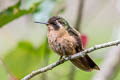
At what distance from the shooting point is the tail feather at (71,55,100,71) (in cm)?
411

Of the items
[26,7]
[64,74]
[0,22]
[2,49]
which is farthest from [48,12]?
[2,49]

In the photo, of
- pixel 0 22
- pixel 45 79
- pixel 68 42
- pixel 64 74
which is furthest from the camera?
pixel 64 74

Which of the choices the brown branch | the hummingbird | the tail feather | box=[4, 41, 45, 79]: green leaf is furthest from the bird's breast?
the brown branch

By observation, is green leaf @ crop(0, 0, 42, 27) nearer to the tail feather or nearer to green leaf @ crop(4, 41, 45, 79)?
the tail feather

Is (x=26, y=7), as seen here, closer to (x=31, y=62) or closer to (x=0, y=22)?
(x=0, y=22)

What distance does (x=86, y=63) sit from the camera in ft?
13.6

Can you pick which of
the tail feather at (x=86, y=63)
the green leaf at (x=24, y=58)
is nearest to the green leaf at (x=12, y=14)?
the tail feather at (x=86, y=63)

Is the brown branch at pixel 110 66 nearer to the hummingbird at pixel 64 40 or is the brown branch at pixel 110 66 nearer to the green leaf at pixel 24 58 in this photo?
the green leaf at pixel 24 58

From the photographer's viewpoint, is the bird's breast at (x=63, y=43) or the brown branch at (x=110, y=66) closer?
the bird's breast at (x=63, y=43)

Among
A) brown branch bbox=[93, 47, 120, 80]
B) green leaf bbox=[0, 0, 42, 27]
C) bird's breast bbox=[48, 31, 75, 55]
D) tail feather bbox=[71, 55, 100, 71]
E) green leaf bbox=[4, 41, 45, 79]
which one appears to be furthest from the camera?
brown branch bbox=[93, 47, 120, 80]

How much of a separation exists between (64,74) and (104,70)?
17.3 inches

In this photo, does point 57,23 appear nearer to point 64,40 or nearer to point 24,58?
point 64,40

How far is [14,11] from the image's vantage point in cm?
436

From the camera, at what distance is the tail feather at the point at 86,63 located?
13.5 ft
